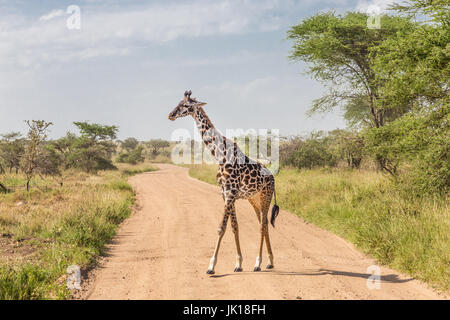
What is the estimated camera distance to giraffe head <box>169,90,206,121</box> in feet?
19.9

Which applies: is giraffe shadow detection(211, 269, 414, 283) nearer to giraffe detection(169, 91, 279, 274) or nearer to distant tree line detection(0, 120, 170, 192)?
giraffe detection(169, 91, 279, 274)

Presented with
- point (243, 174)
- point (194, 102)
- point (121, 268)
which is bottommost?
point (121, 268)

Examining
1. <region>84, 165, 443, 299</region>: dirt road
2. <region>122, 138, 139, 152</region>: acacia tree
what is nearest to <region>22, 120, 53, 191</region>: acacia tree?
<region>84, 165, 443, 299</region>: dirt road

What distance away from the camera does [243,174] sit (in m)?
6.05

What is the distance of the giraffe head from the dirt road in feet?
9.24

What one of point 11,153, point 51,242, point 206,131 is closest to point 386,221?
point 206,131

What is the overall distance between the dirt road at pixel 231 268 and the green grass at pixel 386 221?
1.03ft

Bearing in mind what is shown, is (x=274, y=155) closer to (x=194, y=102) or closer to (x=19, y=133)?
(x=194, y=102)

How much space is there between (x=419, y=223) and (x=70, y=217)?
872cm

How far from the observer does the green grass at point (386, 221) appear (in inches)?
236

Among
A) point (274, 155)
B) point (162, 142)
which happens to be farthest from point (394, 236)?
point (162, 142)

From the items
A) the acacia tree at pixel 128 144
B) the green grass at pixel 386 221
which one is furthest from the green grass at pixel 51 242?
the acacia tree at pixel 128 144

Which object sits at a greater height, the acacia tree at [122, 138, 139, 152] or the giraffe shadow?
the acacia tree at [122, 138, 139, 152]

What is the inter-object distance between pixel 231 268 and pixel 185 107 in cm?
307
